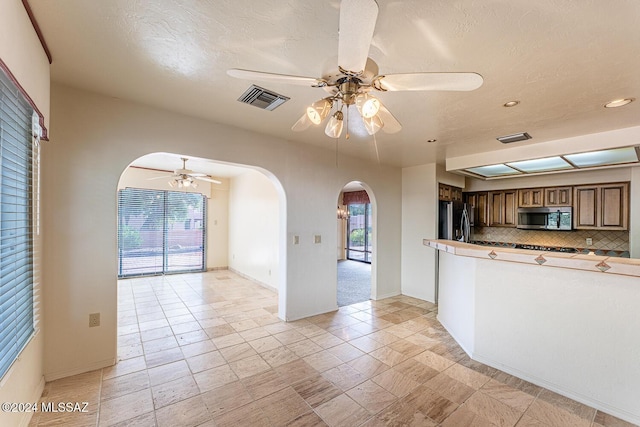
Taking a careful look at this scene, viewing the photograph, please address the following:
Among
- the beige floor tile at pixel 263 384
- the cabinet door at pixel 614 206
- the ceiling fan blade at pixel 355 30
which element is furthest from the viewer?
the cabinet door at pixel 614 206

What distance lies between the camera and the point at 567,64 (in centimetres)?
184

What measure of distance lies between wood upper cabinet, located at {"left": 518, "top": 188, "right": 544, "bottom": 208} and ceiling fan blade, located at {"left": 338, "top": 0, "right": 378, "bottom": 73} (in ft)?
17.7

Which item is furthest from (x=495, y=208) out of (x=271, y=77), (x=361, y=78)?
(x=271, y=77)

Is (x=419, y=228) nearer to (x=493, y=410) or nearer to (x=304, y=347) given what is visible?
(x=304, y=347)

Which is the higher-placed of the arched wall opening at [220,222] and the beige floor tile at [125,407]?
the arched wall opening at [220,222]

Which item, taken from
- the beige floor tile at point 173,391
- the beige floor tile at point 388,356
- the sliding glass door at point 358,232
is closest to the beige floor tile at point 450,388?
the beige floor tile at point 388,356

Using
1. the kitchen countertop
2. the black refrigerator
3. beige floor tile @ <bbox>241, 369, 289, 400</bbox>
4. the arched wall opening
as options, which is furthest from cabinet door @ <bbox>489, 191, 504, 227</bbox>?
beige floor tile @ <bbox>241, 369, 289, 400</bbox>

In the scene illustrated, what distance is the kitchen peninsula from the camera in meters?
2.03

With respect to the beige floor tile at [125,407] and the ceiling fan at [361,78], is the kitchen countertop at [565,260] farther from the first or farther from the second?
the beige floor tile at [125,407]

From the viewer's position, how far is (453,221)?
16.7 ft

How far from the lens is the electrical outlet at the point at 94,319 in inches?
97.7

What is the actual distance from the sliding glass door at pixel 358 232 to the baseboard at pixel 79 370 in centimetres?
768

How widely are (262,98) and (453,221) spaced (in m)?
4.17

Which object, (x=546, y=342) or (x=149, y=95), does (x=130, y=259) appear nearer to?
(x=149, y=95)
